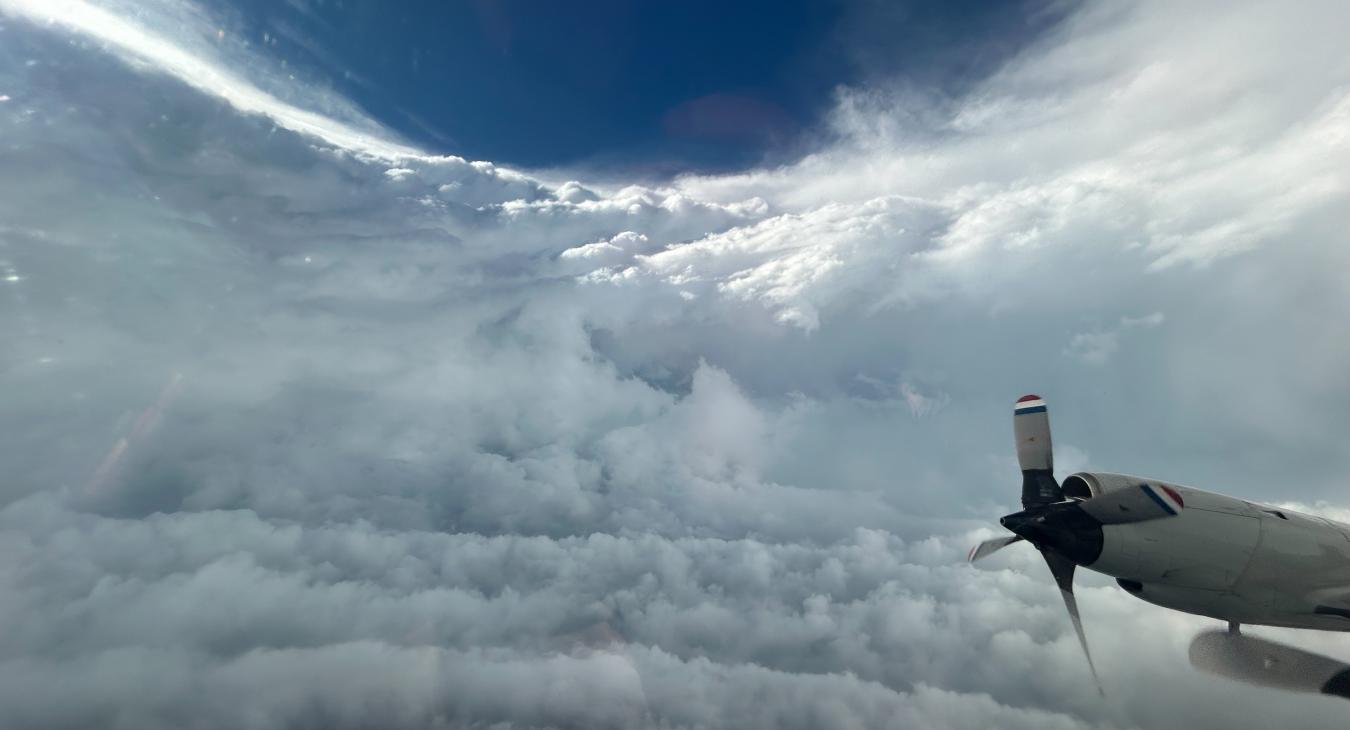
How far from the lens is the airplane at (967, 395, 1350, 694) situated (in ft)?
66.1

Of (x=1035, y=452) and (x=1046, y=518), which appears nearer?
(x=1046, y=518)

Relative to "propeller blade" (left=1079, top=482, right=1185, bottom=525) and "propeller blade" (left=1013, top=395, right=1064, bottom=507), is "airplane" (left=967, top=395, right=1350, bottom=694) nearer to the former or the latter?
"propeller blade" (left=1079, top=482, right=1185, bottom=525)

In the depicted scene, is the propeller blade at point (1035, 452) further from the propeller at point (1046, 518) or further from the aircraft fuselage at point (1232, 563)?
the aircraft fuselage at point (1232, 563)

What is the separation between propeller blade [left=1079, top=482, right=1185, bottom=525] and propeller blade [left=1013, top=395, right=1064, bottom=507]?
279 cm

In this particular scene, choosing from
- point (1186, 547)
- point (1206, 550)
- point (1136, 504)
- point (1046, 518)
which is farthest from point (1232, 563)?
Answer: point (1046, 518)

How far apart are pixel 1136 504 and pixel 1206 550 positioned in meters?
3.31

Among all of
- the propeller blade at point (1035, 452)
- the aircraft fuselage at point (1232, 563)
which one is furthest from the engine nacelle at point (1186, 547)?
the propeller blade at point (1035, 452)

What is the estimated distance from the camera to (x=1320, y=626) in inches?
828

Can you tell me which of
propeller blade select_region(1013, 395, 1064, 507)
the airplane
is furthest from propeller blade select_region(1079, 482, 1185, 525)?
propeller blade select_region(1013, 395, 1064, 507)

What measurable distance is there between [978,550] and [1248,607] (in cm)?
918

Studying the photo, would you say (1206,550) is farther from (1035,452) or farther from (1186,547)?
(1035,452)

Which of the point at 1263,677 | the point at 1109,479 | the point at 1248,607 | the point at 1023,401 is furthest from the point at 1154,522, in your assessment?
the point at 1263,677

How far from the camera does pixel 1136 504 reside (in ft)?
65.8

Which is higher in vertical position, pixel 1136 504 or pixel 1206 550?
pixel 1136 504
